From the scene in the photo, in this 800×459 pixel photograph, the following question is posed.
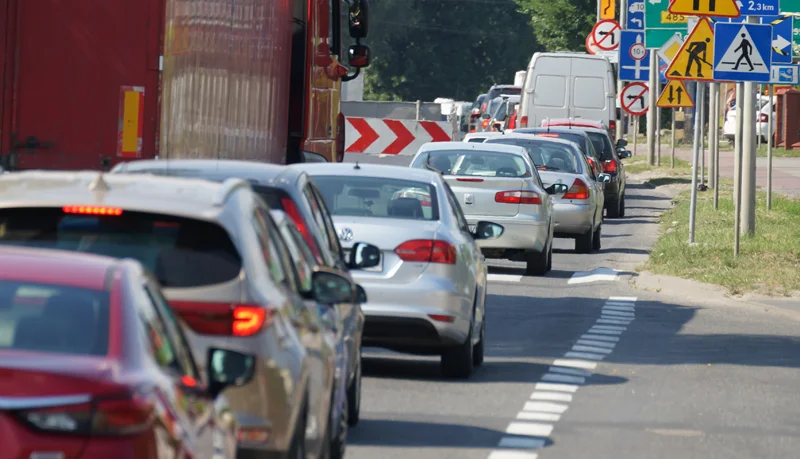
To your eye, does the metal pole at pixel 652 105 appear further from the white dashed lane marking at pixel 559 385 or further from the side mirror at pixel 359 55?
the white dashed lane marking at pixel 559 385

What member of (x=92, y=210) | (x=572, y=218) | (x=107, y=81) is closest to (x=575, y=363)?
(x=107, y=81)

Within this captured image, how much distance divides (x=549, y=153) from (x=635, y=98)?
16.5 metres

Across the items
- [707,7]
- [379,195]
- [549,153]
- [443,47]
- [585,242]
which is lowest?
[379,195]

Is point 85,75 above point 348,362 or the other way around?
above

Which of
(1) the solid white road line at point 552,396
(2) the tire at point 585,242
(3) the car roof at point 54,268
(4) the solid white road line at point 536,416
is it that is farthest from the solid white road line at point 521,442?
(2) the tire at point 585,242

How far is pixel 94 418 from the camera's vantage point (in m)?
4.14

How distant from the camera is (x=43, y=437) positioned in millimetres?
4113

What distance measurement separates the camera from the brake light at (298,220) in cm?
793

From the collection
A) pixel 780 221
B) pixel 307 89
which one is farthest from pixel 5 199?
pixel 780 221

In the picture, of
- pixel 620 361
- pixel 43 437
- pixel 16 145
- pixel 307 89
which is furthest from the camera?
pixel 307 89

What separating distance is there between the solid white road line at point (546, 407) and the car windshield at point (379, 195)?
1.81 m

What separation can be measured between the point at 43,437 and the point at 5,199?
1993mm

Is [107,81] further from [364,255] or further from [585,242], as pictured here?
[585,242]

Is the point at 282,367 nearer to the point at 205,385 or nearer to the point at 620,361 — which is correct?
the point at 205,385
